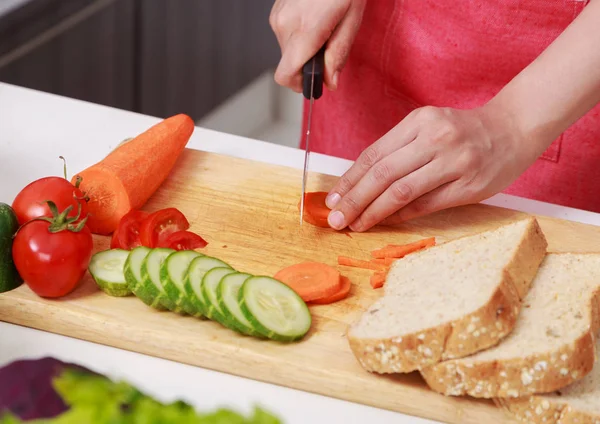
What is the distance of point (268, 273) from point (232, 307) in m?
0.29

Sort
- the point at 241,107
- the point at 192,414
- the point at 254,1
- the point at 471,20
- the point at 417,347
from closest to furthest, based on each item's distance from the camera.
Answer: the point at 192,414 < the point at 417,347 < the point at 471,20 < the point at 254,1 < the point at 241,107

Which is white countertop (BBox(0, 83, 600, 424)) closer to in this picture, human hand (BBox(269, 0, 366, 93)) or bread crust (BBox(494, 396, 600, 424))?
bread crust (BBox(494, 396, 600, 424))

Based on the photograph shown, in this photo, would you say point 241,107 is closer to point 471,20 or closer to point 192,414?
point 471,20

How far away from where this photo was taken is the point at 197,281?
1980 mm

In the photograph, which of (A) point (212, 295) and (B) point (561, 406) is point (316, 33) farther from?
(B) point (561, 406)

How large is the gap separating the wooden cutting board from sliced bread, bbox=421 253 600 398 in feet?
0.22

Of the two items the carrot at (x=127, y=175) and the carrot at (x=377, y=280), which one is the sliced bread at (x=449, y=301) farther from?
the carrot at (x=127, y=175)

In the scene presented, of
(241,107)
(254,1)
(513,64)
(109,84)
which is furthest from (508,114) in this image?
(241,107)

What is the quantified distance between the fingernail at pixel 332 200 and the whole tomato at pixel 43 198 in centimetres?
66

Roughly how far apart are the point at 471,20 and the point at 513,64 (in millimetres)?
189

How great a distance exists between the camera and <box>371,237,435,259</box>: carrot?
7.51ft

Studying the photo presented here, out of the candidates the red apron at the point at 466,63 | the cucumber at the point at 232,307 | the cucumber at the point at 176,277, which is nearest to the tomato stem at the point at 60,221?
the cucumber at the point at 176,277

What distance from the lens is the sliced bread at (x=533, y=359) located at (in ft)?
5.81

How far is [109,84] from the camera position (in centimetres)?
437
